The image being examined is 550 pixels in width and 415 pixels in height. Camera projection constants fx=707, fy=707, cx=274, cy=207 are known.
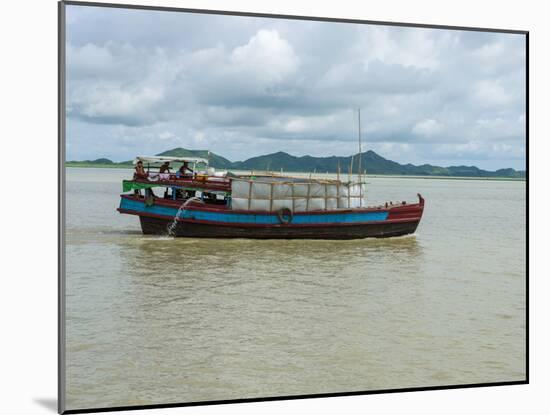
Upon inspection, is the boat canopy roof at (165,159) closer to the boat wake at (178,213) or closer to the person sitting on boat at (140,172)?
the person sitting on boat at (140,172)

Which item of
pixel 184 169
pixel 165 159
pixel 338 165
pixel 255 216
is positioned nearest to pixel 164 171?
pixel 184 169

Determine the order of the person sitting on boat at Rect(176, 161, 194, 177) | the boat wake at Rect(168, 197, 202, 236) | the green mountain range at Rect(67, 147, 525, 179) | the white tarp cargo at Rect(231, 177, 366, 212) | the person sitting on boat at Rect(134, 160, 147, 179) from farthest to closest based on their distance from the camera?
the boat wake at Rect(168, 197, 202, 236) → the white tarp cargo at Rect(231, 177, 366, 212) → the person sitting on boat at Rect(176, 161, 194, 177) → the person sitting on boat at Rect(134, 160, 147, 179) → the green mountain range at Rect(67, 147, 525, 179)

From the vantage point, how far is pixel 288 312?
6.89 metres

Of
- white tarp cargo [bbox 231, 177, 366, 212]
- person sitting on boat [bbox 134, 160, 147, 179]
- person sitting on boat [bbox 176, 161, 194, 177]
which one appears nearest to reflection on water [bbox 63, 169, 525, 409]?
person sitting on boat [bbox 134, 160, 147, 179]

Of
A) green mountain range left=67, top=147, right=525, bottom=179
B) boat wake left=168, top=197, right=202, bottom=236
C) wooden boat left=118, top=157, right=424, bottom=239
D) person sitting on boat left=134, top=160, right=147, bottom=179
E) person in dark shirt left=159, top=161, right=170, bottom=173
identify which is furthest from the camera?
boat wake left=168, top=197, right=202, bottom=236

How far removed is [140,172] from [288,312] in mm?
4594

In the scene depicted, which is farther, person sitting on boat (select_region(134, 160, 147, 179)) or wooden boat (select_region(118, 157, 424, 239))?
wooden boat (select_region(118, 157, 424, 239))

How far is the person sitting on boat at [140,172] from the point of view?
9.98 m

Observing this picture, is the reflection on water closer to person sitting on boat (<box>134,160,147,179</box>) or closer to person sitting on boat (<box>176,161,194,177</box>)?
person sitting on boat (<box>134,160,147,179</box>)

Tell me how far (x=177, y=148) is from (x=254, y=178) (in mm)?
1532

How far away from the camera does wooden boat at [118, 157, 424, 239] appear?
11.2m

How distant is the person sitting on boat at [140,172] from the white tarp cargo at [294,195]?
1375 mm

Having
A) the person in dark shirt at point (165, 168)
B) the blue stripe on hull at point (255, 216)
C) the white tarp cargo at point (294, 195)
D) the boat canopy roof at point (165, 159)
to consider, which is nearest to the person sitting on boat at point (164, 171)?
the person in dark shirt at point (165, 168)

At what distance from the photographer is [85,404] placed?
4.68m
